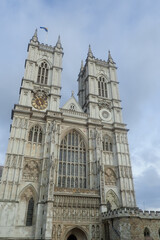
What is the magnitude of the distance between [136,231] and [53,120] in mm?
16954

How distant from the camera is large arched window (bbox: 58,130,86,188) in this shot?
25484 millimetres

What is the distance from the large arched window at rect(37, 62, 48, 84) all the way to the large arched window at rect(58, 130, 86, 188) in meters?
10.1

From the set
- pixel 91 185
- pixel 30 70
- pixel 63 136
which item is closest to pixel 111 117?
pixel 63 136

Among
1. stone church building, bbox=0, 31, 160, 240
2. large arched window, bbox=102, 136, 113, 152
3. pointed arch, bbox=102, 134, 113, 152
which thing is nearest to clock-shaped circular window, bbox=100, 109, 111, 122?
stone church building, bbox=0, 31, 160, 240

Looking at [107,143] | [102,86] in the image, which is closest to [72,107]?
[102,86]

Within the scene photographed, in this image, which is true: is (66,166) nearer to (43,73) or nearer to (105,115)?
(105,115)

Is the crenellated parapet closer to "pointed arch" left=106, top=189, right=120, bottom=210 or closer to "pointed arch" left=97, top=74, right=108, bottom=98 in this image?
"pointed arch" left=106, top=189, right=120, bottom=210

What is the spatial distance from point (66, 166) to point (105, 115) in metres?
11.5

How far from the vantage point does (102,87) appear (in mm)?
36094

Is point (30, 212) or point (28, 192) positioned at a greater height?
point (28, 192)

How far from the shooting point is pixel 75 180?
2578 centimetres

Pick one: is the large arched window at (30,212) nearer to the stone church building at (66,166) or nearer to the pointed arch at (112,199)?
the stone church building at (66,166)

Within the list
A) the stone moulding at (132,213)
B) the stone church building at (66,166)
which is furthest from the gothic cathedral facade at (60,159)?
the stone moulding at (132,213)

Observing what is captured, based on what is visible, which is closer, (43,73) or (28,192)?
(28,192)
